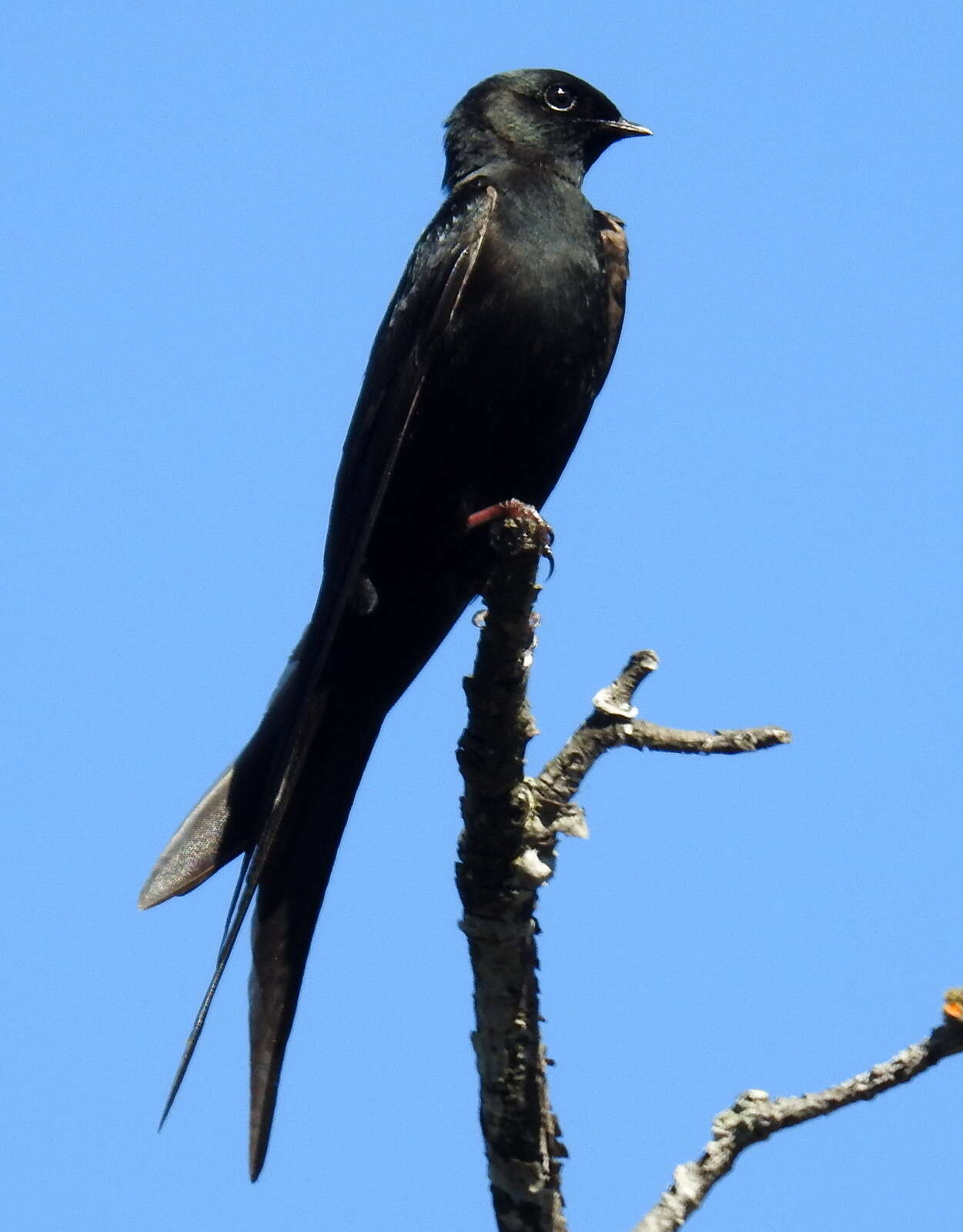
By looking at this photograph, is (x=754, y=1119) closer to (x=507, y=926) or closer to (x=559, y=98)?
(x=507, y=926)

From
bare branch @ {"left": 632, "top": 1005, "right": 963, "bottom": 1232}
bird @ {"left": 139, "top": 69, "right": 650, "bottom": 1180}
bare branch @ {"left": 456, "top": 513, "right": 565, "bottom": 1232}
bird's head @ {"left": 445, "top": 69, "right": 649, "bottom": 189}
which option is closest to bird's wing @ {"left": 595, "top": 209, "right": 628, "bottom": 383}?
bird @ {"left": 139, "top": 69, "right": 650, "bottom": 1180}

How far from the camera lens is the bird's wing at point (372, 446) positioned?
14.6 ft

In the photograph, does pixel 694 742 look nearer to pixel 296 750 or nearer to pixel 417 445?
pixel 296 750

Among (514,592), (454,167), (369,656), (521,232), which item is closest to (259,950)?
(369,656)

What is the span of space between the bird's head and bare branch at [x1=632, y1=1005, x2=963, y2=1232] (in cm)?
345

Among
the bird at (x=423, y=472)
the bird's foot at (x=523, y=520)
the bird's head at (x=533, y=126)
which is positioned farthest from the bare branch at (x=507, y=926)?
the bird's head at (x=533, y=126)

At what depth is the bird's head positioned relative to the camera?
19.3 ft

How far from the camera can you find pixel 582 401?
5.18 meters

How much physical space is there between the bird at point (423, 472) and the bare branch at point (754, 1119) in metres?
1.53

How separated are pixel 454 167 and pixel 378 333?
950 mm

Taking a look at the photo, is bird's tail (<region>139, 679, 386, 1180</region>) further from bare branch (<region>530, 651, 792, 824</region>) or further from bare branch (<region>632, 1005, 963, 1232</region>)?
bare branch (<region>632, 1005, 963, 1232</region>)

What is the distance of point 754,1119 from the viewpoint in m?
3.32

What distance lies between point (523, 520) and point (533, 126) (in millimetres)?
2526

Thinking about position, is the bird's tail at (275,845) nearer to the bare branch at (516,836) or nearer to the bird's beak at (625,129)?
the bare branch at (516,836)
